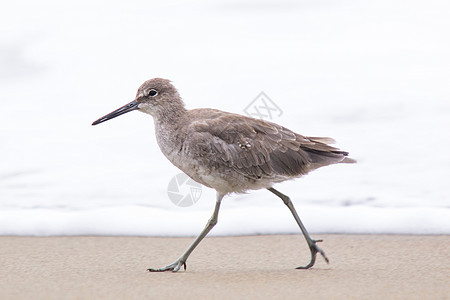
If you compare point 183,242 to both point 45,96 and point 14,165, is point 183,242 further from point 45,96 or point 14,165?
point 45,96

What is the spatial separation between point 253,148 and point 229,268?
912 millimetres

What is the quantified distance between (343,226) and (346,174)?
4.64 ft

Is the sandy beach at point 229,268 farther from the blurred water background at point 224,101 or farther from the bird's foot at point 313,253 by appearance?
the blurred water background at point 224,101

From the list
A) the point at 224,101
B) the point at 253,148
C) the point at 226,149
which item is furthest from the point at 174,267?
the point at 224,101

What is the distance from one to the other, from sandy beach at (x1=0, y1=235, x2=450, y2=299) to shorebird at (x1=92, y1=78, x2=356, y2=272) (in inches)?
11.9

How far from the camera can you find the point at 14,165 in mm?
7691

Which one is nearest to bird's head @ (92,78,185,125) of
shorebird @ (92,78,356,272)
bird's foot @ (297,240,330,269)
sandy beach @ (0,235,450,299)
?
shorebird @ (92,78,356,272)

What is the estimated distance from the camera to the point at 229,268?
16.4 feet

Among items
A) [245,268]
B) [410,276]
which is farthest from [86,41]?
[410,276]

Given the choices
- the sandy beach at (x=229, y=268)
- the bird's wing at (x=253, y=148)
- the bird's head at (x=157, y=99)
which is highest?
the bird's head at (x=157, y=99)

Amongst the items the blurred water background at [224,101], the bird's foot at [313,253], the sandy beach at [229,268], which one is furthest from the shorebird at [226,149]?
the blurred water background at [224,101]

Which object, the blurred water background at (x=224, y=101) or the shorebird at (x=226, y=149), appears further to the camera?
the blurred water background at (x=224, y=101)

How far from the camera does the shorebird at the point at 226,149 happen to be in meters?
5.23

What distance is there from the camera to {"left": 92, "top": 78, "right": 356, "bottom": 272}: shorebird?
523 cm
